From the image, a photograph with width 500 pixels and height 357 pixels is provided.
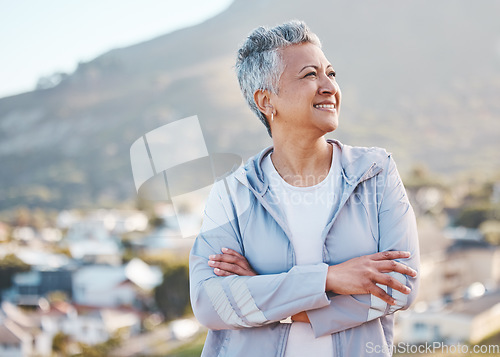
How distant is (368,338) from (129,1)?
246 feet

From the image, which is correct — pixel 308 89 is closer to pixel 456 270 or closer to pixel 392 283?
pixel 392 283

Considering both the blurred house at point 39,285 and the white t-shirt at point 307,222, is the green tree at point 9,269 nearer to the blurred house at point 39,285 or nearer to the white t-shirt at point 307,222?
the blurred house at point 39,285

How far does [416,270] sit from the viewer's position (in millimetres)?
1180

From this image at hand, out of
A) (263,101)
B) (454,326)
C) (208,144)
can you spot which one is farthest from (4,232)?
(263,101)

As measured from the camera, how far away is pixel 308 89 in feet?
4.06

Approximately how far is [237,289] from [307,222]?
23 centimetres

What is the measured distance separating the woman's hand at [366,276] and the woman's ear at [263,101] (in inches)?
17.7

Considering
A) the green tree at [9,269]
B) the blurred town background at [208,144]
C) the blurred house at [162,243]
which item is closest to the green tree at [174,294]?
the blurred town background at [208,144]

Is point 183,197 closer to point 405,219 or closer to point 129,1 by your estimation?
point 405,219

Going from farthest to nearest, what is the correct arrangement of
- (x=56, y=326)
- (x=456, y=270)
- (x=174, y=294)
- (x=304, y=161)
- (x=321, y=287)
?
(x=174, y=294)
(x=56, y=326)
(x=456, y=270)
(x=304, y=161)
(x=321, y=287)

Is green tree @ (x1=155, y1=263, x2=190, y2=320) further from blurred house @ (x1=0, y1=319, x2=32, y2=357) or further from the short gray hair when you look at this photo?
the short gray hair

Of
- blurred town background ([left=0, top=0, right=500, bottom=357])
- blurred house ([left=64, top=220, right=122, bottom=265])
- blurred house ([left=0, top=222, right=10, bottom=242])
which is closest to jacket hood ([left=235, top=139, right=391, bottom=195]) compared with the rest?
blurred town background ([left=0, top=0, right=500, bottom=357])

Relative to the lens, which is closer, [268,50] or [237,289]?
[237,289]

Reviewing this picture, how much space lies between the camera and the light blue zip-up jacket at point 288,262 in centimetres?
111
